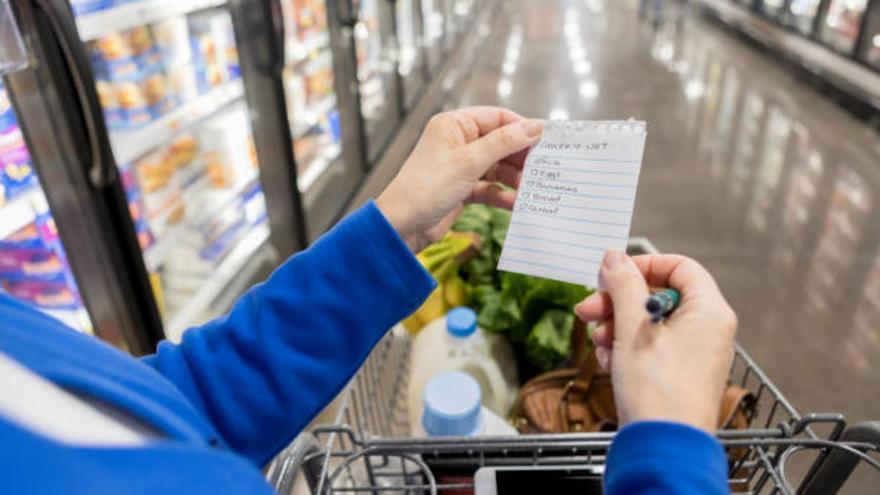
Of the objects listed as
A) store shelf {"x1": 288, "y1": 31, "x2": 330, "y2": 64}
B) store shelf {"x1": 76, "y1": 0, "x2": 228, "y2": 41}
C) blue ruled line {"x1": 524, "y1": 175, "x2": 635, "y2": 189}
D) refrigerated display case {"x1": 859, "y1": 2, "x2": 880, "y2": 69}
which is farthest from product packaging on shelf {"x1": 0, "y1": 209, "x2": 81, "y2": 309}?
refrigerated display case {"x1": 859, "y1": 2, "x2": 880, "y2": 69}

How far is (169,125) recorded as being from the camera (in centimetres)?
192

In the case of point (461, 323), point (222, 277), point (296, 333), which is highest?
point (296, 333)

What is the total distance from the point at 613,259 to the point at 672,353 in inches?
4.6

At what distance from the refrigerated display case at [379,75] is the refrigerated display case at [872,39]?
14.5ft

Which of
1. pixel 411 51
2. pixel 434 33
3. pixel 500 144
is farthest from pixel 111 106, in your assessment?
pixel 434 33

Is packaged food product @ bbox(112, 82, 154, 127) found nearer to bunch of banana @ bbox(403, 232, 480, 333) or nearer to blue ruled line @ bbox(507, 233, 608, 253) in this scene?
bunch of banana @ bbox(403, 232, 480, 333)

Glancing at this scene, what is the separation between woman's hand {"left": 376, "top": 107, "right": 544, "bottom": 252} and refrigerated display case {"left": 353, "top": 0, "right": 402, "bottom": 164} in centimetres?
341

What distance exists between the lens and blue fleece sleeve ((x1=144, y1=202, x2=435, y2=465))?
742 millimetres

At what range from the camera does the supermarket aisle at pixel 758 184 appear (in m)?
2.40

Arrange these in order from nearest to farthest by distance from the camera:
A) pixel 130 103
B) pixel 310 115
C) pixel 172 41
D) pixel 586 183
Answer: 1. pixel 586 183
2. pixel 130 103
3. pixel 172 41
4. pixel 310 115

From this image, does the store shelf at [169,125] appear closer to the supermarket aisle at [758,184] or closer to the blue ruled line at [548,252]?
the blue ruled line at [548,252]

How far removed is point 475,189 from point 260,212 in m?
2.19

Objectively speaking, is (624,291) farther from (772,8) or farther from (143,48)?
(772,8)

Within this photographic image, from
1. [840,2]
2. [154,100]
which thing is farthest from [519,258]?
[840,2]
